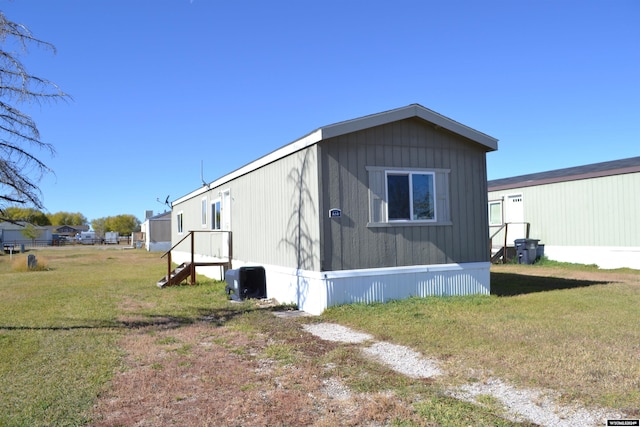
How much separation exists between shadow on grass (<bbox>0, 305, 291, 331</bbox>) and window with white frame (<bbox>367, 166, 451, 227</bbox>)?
257cm

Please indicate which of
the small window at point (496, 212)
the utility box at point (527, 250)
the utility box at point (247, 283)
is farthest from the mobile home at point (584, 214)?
the utility box at point (247, 283)

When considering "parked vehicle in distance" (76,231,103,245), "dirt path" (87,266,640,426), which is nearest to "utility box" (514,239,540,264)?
"dirt path" (87,266,640,426)

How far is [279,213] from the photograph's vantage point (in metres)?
10.4

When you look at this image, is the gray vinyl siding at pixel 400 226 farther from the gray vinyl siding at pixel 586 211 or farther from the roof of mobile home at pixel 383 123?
the gray vinyl siding at pixel 586 211

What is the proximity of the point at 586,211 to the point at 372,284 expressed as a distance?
1100 cm

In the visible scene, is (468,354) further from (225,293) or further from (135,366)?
(225,293)

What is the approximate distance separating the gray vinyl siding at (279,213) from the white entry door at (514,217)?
11482mm

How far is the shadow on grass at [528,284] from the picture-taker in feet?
35.7

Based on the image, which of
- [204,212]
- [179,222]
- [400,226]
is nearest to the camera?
[400,226]

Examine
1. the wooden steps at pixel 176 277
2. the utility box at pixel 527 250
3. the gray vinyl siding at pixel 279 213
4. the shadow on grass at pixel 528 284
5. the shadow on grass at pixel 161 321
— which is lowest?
the shadow on grass at pixel 161 321

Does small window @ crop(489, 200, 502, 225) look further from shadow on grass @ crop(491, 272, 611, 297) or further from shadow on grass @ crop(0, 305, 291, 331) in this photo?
shadow on grass @ crop(0, 305, 291, 331)

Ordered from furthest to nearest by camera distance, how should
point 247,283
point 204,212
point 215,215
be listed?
1. point 204,212
2. point 215,215
3. point 247,283

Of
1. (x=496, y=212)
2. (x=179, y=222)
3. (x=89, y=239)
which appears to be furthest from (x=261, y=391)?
(x=89, y=239)

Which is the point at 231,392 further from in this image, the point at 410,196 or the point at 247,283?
the point at 247,283
